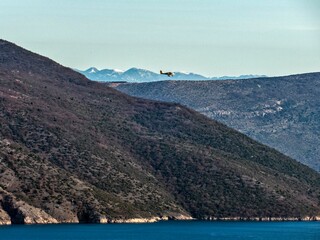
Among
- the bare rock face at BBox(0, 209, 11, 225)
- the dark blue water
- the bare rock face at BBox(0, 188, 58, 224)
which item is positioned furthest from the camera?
the bare rock face at BBox(0, 188, 58, 224)

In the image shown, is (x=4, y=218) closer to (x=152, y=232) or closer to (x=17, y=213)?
(x=17, y=213)

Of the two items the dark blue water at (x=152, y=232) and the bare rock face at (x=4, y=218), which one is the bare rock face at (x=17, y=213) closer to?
the bare rock face at (x=4, y=218)

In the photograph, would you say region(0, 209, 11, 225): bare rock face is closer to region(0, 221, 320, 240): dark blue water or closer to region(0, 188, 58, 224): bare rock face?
region(0, 188, 58, 224): bare rock face

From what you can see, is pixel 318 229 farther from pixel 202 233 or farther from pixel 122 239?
pixel 122 239

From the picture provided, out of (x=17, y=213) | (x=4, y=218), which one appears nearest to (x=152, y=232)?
(x=17, y=213)

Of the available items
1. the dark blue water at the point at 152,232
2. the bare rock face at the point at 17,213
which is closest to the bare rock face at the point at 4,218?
the bare rock face at the point at 17,213

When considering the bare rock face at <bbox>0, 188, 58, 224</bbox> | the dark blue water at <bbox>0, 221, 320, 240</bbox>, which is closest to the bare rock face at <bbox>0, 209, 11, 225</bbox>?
the bare rock face at <bbox>0, 188, 58, 224</bbox>
